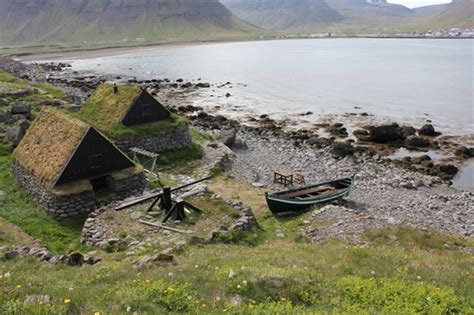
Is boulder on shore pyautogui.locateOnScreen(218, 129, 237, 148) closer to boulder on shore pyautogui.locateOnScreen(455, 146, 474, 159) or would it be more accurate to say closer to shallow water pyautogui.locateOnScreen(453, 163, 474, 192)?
Result: shallow water pyautogui.locateOnScreen(453, 163, 474, 192)

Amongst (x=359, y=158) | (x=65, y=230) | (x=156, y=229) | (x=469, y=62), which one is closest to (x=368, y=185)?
(x=359, y=158)

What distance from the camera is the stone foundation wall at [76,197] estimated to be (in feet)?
73.0

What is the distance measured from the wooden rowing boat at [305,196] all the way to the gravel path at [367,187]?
1.20m

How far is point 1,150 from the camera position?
32.3 metres

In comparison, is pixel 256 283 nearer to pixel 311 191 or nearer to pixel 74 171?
pixel 74 171

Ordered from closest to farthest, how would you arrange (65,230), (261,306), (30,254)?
(261,306) < (30,254) < (65,230)

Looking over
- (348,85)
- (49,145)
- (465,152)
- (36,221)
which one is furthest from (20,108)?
(348,85)

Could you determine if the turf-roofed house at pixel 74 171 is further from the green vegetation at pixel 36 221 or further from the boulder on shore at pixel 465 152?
the boulder on shore at pixel 465 152

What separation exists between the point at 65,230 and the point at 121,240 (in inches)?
175

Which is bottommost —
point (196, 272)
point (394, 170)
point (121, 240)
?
point (394, 170)

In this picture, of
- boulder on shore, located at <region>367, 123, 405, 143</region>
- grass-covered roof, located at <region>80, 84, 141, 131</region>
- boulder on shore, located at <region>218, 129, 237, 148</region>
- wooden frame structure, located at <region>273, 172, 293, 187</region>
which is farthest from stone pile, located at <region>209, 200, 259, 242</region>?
boulder on shore, located at <region>367, 123, 405, 143</region>

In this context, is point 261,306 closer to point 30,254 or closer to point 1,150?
point 30,254

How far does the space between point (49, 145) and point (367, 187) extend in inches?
943

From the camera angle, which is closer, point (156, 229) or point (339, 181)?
point (156, 229)
